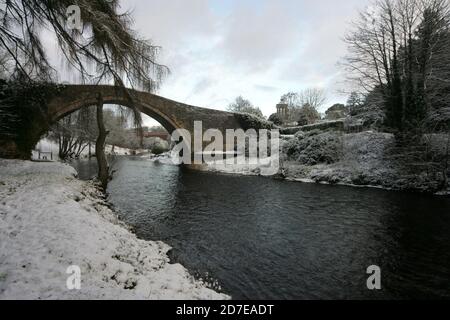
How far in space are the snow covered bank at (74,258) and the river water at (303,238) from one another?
33.6 inches

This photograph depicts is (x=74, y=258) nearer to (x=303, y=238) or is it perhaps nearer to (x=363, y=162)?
(x=303, y=238)

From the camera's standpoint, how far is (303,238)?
7301 mm

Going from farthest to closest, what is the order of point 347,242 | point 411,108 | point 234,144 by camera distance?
point 234,144 → point 411,108 → point 347,242

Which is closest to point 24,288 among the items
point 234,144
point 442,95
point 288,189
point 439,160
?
point 288,189

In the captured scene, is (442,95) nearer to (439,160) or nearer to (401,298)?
(439,160)

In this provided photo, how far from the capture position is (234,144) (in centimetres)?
2916

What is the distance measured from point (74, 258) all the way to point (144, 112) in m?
21.9

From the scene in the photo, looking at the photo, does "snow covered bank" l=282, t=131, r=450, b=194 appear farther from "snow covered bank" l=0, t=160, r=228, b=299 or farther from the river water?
"snow covered bank" l=0, t=160, r=228, b=299

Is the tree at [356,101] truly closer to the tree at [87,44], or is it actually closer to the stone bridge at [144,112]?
the stone bridge at [144,112]

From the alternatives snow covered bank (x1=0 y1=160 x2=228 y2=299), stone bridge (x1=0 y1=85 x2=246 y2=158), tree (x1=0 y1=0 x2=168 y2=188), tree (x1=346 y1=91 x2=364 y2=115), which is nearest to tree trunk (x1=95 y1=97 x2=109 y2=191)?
stone bridge (x1=0 y1=85 x2=246 y2=158)

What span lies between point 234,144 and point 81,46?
23.0 meters

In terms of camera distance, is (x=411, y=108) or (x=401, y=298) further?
(x=411, y=108)

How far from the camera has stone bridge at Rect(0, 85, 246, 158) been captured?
55.0 ft

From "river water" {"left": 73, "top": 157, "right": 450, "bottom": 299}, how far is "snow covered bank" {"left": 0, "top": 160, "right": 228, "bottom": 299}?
853 mm
